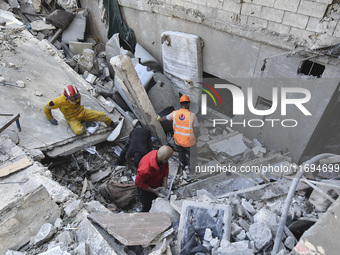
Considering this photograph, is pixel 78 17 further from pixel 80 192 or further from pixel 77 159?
pixel 80 192

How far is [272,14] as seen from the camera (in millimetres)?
4605

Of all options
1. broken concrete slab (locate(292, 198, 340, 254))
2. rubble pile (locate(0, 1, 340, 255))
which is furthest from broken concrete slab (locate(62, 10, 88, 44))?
broken concrete slab (locate(292, 198, 340, 254))

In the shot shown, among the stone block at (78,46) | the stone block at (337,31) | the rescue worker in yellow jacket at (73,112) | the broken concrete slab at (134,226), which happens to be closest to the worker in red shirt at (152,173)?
the broken concrete slab at (134,226)

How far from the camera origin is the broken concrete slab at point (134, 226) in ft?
9.31

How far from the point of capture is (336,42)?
4.09 metres

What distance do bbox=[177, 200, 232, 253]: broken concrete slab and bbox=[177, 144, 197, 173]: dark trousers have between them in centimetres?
252

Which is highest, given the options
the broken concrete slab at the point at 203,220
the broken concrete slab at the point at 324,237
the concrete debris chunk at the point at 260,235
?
the broken concrete slab at the point at 324,237

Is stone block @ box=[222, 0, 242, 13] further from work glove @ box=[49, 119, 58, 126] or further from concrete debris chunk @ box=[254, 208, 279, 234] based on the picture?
work glove @ box=[49, 119, 58, 126]

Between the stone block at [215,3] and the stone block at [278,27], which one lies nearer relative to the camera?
the stone block at [278,27]

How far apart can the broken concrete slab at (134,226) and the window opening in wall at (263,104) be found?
12.2ft

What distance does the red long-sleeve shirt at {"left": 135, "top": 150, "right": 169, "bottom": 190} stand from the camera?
156 inches

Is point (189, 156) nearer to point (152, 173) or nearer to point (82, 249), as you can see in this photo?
point (152, 173)

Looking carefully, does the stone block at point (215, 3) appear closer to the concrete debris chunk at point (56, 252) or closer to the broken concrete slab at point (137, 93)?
the broken concrete slab at point (137, 93)

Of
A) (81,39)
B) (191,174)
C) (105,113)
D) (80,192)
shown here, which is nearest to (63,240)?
(80,192)
